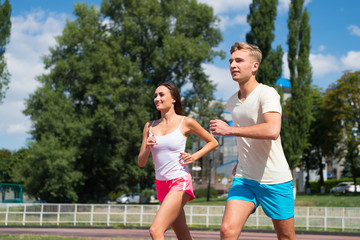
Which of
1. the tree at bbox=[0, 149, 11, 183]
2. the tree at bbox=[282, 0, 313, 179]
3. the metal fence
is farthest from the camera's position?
the tree at bbox=[0, 149, 11, 183]

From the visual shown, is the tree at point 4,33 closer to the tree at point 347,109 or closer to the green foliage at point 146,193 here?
the green foliage at point 146,193

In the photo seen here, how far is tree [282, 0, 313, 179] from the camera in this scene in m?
36.8

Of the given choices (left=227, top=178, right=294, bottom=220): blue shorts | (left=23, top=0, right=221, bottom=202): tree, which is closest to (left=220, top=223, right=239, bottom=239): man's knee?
(left=227, top=178, right=294, bottom=220): blue shorts

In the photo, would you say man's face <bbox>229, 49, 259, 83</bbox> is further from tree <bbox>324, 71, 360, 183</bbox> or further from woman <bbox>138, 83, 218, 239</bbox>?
tree <bbox>324, 71, 360, 183</bbox>

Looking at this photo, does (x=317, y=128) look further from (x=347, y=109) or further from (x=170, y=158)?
(x=170, y=158)

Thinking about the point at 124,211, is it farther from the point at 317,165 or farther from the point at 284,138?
the point at 317,165

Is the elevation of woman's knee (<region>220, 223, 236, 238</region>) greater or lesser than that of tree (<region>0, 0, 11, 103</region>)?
lesser

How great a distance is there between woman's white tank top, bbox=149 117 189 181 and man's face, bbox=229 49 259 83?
1.15 metres

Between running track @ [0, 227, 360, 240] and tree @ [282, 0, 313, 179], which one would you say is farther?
tree @ [282, 0, 313, 179]

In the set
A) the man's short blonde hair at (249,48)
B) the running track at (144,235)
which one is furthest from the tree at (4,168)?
the man's short blonde hair at (249,48)

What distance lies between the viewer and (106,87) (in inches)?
1275

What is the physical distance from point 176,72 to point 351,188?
3055cm

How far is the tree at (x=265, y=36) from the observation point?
115 feet

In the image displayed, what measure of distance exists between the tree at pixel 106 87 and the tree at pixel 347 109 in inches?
678
